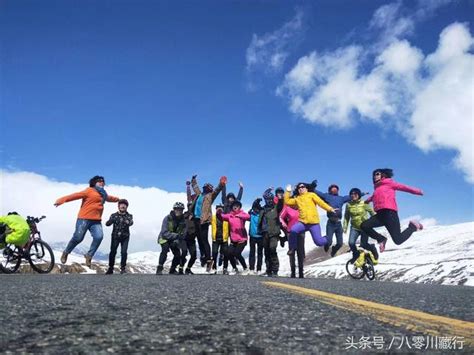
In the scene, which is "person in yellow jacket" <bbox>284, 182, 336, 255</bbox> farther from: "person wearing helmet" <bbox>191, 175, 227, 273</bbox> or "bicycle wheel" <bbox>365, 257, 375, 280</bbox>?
"person wearing helmet" <bbox>191, 175, 227, 273</bbox>

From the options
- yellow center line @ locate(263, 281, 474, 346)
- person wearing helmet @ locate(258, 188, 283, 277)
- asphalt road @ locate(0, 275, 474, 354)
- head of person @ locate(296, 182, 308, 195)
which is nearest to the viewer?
asphalt road @ locate(0, 275, 474, 354)

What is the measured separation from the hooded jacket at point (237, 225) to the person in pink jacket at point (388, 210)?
422cm

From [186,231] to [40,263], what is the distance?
4267 millimetres

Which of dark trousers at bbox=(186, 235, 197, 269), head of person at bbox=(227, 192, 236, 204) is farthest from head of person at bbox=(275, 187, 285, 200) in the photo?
dark trousers at bbox=(186, 235, 197, 269)

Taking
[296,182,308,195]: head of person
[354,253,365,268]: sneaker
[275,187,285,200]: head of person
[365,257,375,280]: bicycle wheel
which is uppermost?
[275,187,285,200]: head of person

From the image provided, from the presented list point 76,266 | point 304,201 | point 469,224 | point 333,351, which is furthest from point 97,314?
point 76,266

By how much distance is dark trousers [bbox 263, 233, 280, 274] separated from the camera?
1221 cm

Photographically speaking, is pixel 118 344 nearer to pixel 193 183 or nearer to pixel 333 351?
pixel 333 351

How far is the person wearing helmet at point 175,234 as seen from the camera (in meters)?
12.4

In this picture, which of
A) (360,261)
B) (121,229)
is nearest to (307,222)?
(360,261)

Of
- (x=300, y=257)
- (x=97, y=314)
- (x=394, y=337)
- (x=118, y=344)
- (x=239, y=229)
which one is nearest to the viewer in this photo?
(x=118, y=344)

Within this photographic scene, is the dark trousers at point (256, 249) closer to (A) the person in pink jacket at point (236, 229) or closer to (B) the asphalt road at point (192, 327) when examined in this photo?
(A) the person in pink jacket at point (236, 229)

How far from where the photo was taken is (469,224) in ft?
142

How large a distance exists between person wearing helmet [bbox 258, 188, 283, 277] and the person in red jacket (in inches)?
188
